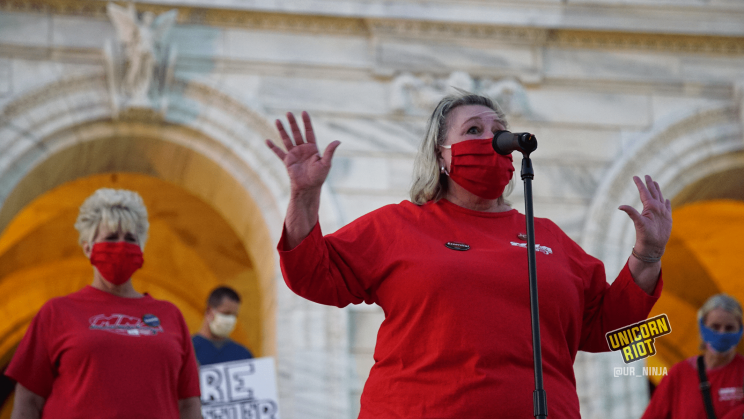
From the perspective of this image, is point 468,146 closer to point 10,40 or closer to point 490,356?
point 490,356

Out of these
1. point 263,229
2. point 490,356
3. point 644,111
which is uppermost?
point 644,111

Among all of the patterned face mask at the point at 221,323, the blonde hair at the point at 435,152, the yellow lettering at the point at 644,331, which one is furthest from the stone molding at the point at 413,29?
the yellow lettering at the point at 644,331

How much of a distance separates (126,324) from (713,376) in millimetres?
3283

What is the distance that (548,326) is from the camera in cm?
295

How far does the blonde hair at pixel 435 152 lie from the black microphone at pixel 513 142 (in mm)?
250

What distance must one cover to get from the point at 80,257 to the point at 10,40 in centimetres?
573

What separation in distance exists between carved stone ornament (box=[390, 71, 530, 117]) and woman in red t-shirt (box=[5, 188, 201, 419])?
4481mm

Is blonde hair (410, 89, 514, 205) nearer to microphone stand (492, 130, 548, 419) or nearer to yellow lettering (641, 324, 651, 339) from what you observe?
microphone stand (492, 130, 548, 419)

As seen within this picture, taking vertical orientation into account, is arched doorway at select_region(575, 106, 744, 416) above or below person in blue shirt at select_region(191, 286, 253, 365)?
above

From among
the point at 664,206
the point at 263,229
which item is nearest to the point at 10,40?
the point at 263,229

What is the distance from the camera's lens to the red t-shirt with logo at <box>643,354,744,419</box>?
5.38 m

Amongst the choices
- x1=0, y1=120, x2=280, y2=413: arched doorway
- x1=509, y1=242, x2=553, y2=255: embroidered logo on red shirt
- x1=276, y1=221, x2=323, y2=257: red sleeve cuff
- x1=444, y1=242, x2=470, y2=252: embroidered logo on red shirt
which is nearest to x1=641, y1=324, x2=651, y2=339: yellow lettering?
x1=509, y1=242, x2=553, y2=255: embroidered logo on red shirt

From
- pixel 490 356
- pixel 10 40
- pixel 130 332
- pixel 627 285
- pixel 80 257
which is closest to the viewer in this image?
pixel 490 356

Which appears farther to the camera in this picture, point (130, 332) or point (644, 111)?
point (644, 111)
